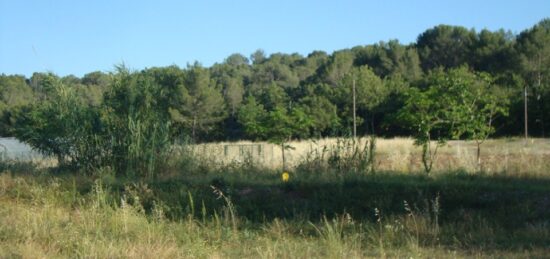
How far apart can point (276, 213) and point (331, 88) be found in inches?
2043

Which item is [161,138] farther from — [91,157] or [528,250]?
[528,250]

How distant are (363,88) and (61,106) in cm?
4471

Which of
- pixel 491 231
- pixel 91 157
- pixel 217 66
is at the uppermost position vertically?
pixel 217 66

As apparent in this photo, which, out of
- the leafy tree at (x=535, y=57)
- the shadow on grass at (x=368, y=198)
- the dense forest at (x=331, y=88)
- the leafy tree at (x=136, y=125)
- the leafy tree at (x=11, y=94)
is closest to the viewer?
the shadow on grass at (x=368, y=198)

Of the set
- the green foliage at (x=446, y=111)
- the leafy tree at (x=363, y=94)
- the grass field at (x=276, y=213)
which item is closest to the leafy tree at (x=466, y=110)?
the green foliage at (x=446, y=111)

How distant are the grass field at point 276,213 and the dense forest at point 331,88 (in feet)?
9.40

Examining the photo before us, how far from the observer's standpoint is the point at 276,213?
36.4ft

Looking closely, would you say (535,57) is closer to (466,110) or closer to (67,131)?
(466,110)

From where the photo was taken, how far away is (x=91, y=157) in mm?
15180

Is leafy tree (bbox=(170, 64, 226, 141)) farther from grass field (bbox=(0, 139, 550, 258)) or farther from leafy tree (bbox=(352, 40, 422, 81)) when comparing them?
grass field (bbox=(0, 139, 550, 258))

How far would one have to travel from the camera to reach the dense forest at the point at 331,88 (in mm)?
16953

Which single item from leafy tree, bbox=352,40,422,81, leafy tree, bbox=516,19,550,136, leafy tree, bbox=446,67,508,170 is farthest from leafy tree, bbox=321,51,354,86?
leafy tree, bbox=446,67,508,170

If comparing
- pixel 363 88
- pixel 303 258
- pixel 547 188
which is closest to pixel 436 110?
pixel 547 188

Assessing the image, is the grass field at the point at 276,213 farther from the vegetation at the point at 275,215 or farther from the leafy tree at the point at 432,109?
the leafy tree at the point at 432,109
